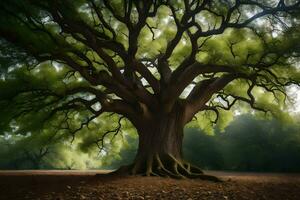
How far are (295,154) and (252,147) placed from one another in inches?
174

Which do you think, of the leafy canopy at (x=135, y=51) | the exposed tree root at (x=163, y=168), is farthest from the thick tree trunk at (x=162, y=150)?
the leafy canopy at (x=135, y=51)

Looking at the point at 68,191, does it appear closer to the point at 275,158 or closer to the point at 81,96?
the point at 81,96

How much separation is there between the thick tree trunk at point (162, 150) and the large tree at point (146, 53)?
5cm

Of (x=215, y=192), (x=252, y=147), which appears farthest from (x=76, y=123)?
(x=252, y=147)

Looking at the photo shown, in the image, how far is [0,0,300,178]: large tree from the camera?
1253 centimetres

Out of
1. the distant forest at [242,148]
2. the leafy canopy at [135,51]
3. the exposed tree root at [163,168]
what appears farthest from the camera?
the distant forest at [242,148]

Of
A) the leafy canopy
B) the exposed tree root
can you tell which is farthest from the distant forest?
the exposed tree root

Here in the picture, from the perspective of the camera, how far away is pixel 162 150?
15.9 meters

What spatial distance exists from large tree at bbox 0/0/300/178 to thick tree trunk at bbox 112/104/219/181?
0.15 feet

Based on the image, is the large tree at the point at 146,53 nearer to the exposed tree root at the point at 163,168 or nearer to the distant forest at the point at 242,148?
the exposed tree root at the point at 163,168

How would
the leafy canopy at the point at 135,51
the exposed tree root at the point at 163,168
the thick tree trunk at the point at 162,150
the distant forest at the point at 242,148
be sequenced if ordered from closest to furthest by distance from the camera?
the leafy canopy at the point at 135,51, the exposed tree root at the point at 163,168, the thick tree trunk at the point at 162,150, the distant forest at the point at 242,148

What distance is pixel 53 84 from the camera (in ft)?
51.9

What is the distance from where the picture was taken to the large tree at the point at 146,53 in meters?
12.5

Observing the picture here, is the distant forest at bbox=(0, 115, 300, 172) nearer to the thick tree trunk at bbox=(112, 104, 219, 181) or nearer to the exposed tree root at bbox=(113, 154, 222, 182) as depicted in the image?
the thick tree trunk at bbox=(112, 104, 219, 181)
